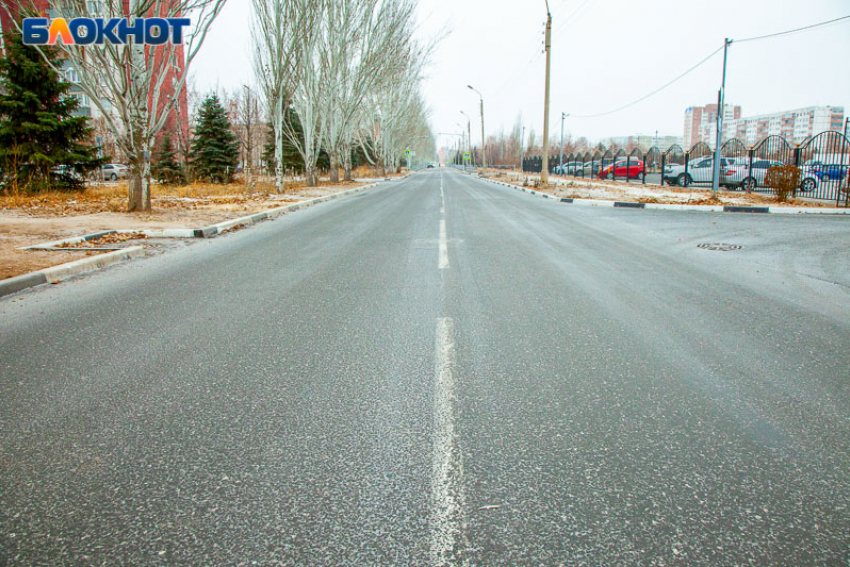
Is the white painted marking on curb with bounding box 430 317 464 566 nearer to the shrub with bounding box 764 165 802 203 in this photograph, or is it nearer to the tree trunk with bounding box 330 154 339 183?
the shrub with bounding box 764 165 802 203

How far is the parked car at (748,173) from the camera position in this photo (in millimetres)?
23844

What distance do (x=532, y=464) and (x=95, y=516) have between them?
175cm

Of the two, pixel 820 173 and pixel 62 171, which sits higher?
pixel 820 173

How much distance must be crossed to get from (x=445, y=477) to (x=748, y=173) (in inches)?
1064

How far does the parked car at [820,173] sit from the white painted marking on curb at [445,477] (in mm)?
21658

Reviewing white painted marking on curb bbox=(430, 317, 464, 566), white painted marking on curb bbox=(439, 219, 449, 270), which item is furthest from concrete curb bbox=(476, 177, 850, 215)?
white painted marking on curb bbox=(430, 317, 464, 566)

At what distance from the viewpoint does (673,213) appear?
1562cm

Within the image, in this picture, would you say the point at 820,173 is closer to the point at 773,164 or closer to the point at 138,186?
the point at 773,164

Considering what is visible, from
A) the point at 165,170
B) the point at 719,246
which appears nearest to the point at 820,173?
the point at 719,246

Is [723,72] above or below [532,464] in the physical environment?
above

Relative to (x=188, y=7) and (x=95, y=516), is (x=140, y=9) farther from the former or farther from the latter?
(x=95, y=516)

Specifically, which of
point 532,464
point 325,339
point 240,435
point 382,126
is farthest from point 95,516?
point 382,126

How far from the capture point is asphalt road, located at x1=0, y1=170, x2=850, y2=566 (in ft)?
6.30

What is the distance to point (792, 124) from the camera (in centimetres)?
11700
